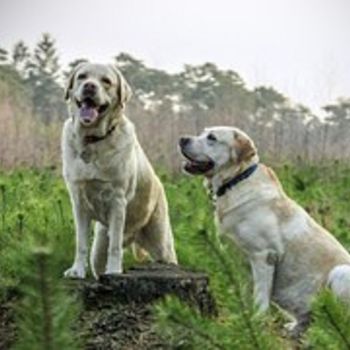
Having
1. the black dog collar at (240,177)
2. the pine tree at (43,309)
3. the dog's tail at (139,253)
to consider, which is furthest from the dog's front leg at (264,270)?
the pine tree at (43,309)

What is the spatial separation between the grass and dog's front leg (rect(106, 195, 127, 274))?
226 mm

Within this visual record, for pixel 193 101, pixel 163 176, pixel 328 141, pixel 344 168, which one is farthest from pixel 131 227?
pixel 193 101

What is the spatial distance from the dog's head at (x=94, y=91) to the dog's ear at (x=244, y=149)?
0.89 meters

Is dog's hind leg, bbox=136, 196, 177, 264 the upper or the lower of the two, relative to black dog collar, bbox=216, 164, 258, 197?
lower

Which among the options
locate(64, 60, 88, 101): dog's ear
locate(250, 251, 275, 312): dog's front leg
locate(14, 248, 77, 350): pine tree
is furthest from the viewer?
locate(250, 251, 275, 312): dog's front leg

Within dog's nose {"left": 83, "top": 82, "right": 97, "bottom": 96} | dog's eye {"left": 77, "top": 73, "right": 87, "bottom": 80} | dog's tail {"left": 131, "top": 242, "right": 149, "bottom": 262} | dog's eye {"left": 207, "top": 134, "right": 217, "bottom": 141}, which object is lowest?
dog's tail {"left": 131, "top": 242, "right": 149, "bottom": 262}

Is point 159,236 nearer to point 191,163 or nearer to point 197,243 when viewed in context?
point 191,163

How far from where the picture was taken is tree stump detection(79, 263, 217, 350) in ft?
15.1

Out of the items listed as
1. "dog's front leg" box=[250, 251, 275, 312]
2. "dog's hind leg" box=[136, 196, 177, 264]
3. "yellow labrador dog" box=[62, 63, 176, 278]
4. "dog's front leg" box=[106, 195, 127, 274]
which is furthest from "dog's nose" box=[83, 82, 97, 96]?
"dog's front leg" box=[250, 251, 275, 312]

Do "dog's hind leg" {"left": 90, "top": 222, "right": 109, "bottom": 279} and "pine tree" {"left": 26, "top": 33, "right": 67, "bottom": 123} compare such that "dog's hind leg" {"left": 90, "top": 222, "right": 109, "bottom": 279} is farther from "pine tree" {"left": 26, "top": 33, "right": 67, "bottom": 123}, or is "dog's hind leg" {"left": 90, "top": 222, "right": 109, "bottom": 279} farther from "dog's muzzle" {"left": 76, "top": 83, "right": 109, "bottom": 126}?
"pine tree" {"left": 26, "top": 33, "right": 67, "bottom": 123}

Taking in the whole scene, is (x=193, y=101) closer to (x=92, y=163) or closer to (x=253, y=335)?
(x=92, y=163)

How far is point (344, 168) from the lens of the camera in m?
15.7

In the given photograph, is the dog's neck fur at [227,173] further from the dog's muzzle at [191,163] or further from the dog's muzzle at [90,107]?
the dog's muzzle at [90,107]

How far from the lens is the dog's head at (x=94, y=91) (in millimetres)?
5695
